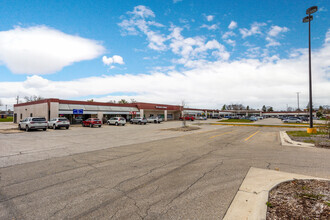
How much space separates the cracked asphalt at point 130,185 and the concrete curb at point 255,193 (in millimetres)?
170

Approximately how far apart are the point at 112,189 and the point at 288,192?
4230mm

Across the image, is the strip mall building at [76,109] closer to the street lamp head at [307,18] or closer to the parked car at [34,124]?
the parked car at [34,124]

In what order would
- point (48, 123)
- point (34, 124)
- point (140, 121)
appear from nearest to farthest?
point (34, 124), point (48, 123), point (140, 121)

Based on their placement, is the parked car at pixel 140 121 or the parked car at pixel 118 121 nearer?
the parked car at pixel 118 121

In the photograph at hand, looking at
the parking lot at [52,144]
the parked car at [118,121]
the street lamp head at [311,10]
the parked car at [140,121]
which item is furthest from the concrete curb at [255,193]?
the parked car at [140,121]

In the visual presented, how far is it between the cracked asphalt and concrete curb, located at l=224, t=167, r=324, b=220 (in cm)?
17

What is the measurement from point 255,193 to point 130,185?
310cm

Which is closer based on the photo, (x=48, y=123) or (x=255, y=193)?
(x=255, y=193)

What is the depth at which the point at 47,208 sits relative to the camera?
3713mm

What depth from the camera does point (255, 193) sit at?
14.6 feet

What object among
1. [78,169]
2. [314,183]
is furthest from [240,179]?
[78,169]

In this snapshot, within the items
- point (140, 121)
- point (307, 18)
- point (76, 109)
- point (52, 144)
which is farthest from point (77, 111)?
point (307, 18)

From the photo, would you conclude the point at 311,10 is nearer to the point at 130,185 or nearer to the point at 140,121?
the point at 130,185

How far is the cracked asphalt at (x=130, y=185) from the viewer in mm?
3607
